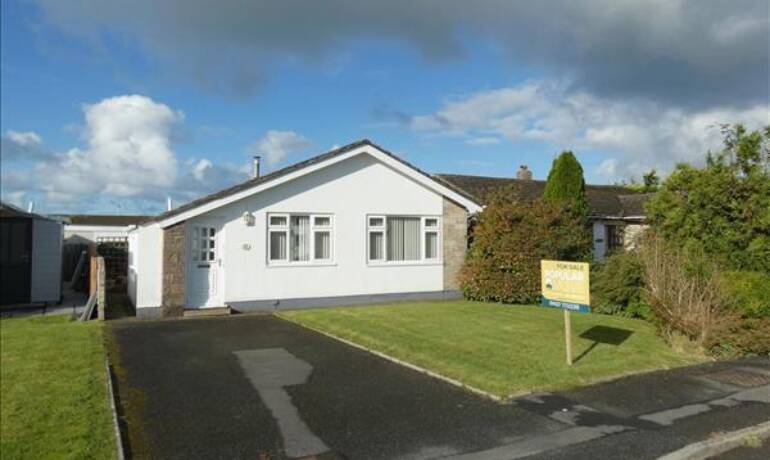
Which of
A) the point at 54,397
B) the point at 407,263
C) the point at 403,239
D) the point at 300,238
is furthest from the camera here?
the point at 403,239

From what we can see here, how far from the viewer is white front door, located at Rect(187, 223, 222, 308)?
1463 centimetres

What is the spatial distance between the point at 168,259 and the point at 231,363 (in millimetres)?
5810

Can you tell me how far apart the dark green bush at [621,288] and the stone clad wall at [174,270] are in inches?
421

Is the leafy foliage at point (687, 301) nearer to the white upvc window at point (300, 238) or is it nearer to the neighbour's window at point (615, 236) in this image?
the white upvc window at point (300, 238)

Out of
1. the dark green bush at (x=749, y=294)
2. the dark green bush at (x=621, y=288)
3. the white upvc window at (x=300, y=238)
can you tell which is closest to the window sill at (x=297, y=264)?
the white upvc window at (x=300, y=238)

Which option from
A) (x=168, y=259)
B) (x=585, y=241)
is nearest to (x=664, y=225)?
(x=585, y=241)

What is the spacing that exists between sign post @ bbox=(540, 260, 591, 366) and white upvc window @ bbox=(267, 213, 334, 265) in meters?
8.05

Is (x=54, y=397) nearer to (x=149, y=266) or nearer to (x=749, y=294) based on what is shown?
(x=149, y=266)

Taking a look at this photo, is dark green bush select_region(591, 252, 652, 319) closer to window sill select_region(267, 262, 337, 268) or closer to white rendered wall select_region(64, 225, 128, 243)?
window sill select_region(267, 262, 337, 268)

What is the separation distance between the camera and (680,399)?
729cm

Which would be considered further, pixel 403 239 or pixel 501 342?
pixel 403 239

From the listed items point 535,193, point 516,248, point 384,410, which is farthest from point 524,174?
point 384,410

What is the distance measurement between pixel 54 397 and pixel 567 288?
7294mm

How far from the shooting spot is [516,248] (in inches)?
661
